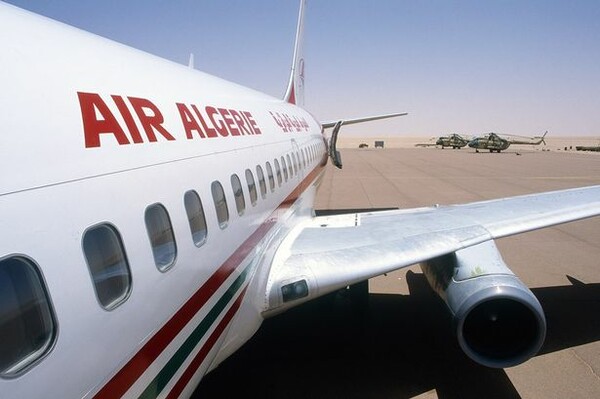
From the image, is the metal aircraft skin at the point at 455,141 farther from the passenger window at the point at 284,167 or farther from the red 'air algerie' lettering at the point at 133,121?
the red 'air algerie' lettering at the point at 133,121

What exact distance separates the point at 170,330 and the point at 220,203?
1.37 m

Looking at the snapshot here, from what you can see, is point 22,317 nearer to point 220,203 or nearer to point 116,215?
point 116,215

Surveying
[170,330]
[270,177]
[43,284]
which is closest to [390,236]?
[270,177]

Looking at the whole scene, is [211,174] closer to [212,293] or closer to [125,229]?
[212,293]

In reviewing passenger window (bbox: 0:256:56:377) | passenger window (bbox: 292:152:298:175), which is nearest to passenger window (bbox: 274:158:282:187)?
passenger window (bbox: 292:152:298:175)

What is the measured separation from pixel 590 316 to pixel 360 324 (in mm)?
3869

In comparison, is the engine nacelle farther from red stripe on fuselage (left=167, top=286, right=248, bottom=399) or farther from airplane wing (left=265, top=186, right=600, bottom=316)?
red stripe on fuselage (left=167, top=286, right=248, bottom=399)

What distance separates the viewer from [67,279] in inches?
82.4

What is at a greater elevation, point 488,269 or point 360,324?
point 488,269

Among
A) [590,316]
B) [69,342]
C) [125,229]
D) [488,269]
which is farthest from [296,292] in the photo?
[590,316]

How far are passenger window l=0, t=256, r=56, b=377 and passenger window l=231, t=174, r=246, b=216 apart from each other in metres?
2.57

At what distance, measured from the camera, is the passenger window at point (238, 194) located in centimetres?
448

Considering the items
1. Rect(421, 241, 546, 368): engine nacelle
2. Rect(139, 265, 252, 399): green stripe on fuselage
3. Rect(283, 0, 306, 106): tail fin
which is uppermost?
Rect(283, 0, 306, 106): tail fin

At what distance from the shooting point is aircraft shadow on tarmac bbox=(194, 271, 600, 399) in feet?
17.7
